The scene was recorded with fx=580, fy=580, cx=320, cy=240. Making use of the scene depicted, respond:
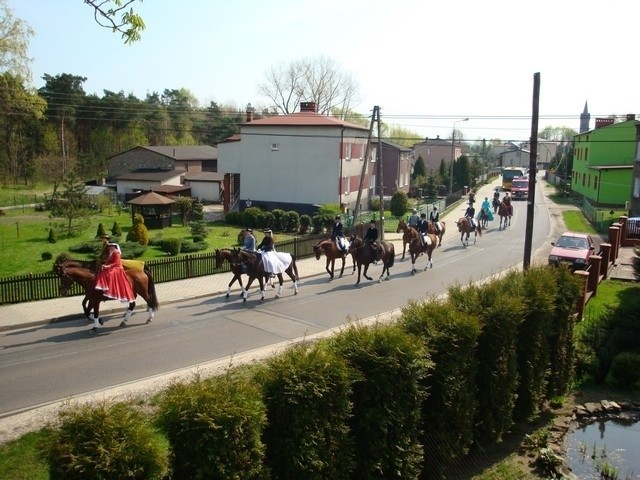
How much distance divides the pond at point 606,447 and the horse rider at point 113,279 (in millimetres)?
11243

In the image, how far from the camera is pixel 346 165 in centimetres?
4509

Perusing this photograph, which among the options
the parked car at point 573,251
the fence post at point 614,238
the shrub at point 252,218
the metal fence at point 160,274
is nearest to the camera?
the metal fence at point 160,274

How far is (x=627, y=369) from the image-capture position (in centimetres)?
1387

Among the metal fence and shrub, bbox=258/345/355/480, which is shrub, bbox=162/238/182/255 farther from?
shrub, bbox=258/345/355/480

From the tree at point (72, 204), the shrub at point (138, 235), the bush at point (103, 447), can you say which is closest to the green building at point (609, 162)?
the shrub at point (138, 235)

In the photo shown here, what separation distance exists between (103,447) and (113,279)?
34.3 ft

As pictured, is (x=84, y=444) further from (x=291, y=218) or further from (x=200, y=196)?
(x=200, y=196)

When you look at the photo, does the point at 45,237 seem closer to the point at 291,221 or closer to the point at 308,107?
the point at 291,221

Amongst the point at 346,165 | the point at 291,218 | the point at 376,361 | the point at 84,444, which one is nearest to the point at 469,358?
the point at 376,361

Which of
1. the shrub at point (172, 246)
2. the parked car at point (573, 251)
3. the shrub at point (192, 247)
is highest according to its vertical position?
the parked car at point (573, 251)

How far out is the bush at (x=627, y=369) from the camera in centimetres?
1385

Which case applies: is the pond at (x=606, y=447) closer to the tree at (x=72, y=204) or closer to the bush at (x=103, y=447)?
the bush at (x=103, y=447)

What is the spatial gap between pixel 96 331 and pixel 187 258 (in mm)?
7428

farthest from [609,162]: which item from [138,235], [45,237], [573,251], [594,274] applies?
[45,237]
